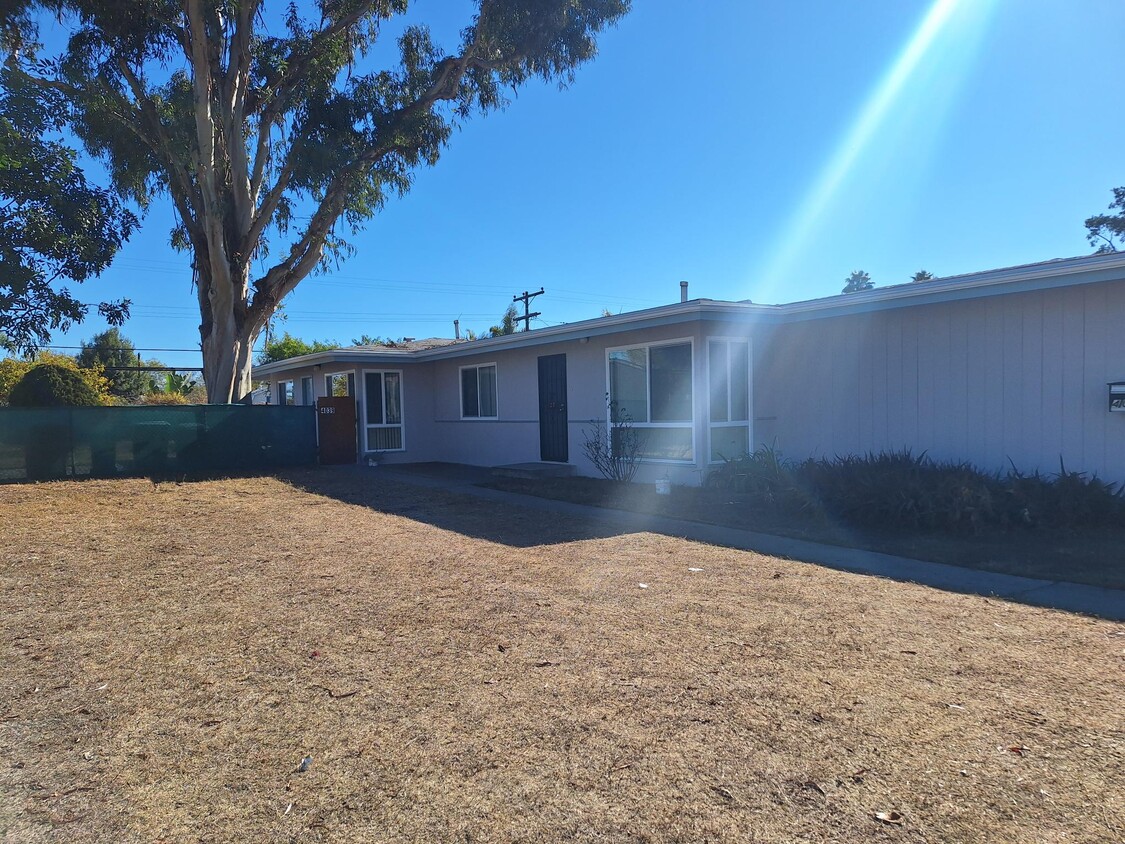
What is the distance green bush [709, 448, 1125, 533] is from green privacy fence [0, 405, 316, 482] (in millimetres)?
11451

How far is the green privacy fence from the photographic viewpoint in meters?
13.0

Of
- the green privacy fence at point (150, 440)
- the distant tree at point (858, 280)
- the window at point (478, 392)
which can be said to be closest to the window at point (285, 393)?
the green privacy fence at point (150, 440)

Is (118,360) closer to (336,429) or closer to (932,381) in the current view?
(336,429)

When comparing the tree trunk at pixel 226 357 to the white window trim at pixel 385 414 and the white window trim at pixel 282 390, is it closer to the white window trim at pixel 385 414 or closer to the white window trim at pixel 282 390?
the white window trim at pixel 385 414

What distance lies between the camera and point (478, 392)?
17031 millimetres

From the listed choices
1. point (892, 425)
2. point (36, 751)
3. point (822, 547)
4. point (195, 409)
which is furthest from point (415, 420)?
point (36, 751)

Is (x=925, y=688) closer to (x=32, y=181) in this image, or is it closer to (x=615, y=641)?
(x=615, y=641)

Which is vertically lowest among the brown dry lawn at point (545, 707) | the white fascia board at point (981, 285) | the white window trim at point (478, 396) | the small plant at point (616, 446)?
the brown dry lawn at point (545, 707)

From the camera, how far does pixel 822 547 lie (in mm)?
7375

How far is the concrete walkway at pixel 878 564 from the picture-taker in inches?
213

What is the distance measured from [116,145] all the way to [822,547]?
19166 mm

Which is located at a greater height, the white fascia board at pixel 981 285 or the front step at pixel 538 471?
the white fascia board at pixel 981 285

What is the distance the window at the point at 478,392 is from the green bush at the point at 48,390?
8.96 m

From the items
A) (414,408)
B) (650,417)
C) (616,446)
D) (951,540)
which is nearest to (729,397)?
(650,417)
